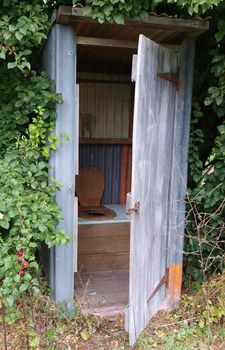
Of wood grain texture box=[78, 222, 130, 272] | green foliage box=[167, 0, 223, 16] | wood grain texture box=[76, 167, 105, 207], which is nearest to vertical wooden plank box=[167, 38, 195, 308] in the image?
green foliage box=[167, 0, 223, 16]

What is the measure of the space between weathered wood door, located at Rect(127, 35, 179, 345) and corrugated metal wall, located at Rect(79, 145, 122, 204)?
1903mm

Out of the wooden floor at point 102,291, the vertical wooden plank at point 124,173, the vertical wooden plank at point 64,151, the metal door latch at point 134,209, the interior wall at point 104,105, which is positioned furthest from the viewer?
the vertical wooden plank at point 124,173

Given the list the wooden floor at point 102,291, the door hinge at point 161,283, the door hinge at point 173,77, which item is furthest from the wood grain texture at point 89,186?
the door hinge at point 173,77

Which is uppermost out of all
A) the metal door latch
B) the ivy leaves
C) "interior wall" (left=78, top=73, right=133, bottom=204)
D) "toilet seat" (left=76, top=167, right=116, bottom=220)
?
the ivy leaves

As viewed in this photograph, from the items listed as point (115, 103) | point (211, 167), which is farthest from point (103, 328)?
point (115, 103)

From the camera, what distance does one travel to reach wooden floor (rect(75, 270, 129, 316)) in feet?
10.5

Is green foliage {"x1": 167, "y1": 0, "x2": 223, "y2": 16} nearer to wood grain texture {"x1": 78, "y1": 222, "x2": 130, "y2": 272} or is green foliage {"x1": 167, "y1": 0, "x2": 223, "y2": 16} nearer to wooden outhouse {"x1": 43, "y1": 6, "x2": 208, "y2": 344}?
wooden outhouse {"x1": 43, "y1": 6, "x2": 208, "y2": 344}

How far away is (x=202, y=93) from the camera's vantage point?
3.50 m

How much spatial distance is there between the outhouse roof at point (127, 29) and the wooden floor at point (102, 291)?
2036mm

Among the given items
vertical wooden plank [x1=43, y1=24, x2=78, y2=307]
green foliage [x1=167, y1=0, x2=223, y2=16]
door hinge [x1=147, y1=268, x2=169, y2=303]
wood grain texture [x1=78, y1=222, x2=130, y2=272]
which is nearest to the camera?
green foliage [x1=167, y1=0, x2=223, y2=16]

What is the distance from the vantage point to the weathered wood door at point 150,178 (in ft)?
8.16

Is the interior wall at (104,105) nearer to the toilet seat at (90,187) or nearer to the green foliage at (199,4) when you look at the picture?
the toilet seat at (90,187)

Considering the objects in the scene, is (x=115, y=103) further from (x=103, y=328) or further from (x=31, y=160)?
(x=103, y=328)

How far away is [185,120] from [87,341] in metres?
1.93
